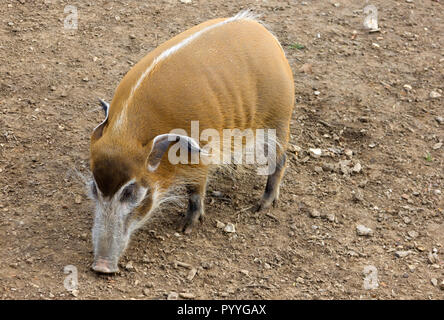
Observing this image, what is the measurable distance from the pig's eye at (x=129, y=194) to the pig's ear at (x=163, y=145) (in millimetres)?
190

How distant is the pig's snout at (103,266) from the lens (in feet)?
14.0

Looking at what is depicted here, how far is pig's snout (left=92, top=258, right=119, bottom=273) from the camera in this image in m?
4.26

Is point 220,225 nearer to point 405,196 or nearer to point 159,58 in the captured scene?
point 159,58

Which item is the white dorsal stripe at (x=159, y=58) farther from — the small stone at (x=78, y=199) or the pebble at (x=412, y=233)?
the pebble at (x=412, y=233)

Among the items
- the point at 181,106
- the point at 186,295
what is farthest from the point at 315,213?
the point at 181,106

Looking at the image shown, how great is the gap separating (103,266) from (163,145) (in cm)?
98

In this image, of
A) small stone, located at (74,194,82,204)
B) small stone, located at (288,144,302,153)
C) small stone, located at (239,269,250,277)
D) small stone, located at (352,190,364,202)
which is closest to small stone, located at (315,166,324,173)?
small stone, located at (288,144,302,153)

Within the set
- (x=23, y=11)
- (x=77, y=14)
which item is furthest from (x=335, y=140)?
(x=23, y=11)

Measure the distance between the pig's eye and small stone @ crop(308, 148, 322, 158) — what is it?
2251mm

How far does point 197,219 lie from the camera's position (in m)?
4.96

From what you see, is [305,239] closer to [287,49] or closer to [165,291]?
[165,291]

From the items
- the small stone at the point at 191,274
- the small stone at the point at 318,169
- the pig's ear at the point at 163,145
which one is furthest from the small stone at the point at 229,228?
the small stone at the point at 318,169

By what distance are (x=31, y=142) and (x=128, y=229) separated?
72.0 inches

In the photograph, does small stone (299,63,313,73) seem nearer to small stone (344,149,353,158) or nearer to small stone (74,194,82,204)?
small stone (344,149,353,158)
